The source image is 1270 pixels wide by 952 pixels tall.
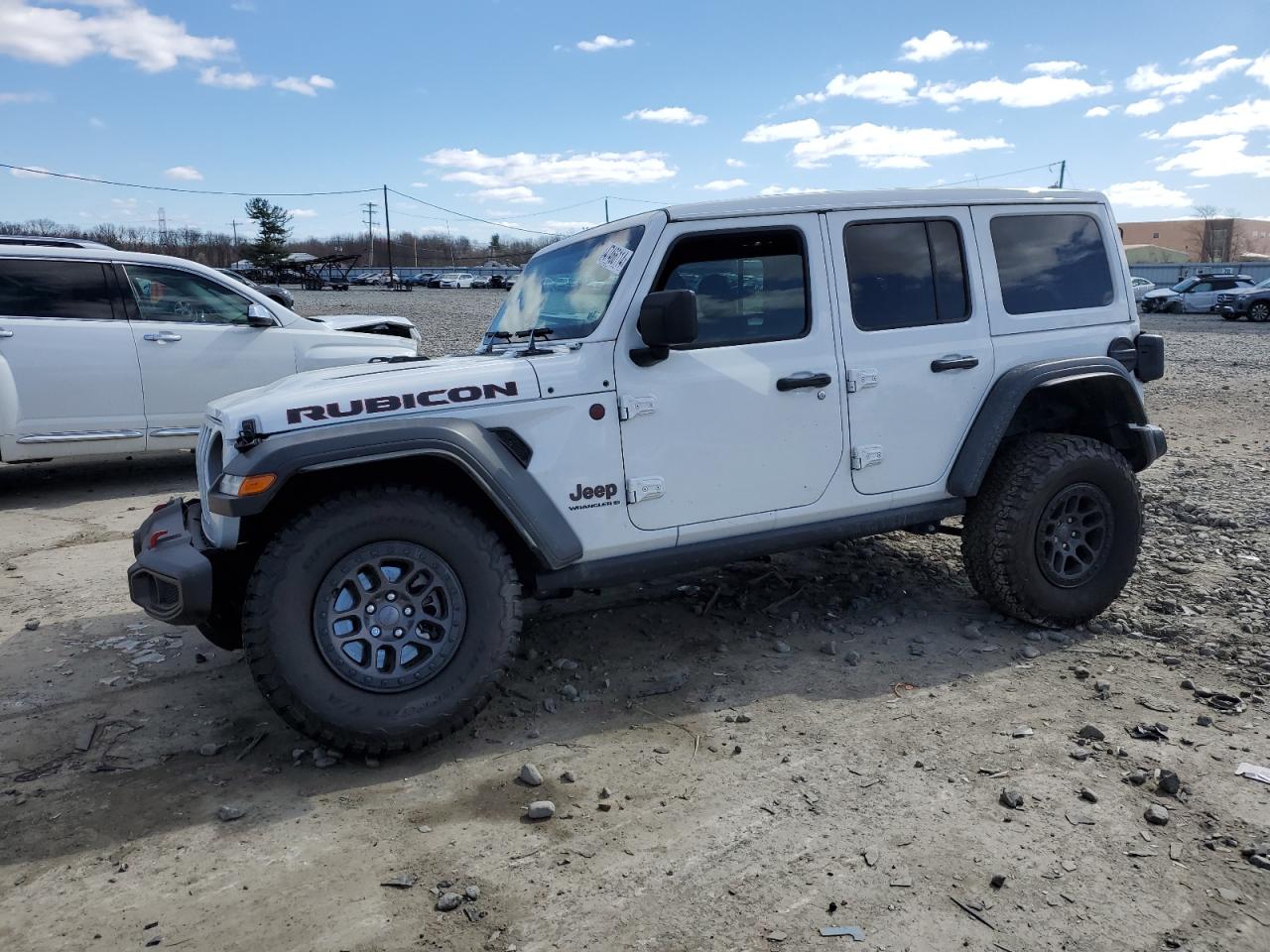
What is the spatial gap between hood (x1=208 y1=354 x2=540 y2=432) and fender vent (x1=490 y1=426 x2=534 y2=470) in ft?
0.41

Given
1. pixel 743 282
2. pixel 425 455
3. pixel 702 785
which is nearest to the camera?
pixel 702 785

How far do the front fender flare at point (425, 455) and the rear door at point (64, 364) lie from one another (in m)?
4.76

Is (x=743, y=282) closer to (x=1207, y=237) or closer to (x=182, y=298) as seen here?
(x=182, y=298)

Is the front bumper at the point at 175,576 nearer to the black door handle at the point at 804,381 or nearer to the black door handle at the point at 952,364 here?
the black door handle at the point at 804,381

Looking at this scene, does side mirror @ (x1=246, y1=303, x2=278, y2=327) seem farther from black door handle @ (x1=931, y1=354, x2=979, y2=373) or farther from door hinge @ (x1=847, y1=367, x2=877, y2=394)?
black door handle @ (x1=931, y1=354, x2=979, y2=373)

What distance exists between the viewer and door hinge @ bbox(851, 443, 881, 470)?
3.98 m

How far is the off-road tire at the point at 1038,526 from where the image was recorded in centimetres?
417

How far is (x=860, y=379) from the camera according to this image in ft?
12.9

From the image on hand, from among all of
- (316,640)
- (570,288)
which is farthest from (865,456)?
(316,640)

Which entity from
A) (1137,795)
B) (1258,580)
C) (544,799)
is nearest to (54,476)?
(544,799)

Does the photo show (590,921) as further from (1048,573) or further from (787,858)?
(1048,573)

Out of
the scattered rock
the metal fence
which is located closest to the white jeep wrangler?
the scattered rock

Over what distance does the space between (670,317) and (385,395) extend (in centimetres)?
107

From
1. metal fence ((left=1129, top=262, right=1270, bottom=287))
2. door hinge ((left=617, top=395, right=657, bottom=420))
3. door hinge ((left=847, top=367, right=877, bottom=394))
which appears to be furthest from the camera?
metal fence ((left=1129, top=262, right=1270, bottom=287))
